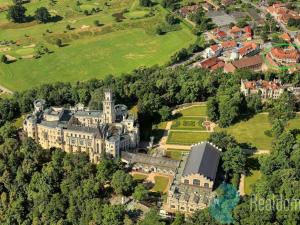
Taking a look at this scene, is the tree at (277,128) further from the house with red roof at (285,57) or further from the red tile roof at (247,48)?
the red tile roof at (247,48)

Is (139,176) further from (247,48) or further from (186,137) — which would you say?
(247,48)

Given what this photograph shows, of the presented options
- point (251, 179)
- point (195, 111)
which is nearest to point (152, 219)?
point (251, 179)

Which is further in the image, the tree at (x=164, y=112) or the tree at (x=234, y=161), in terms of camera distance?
the tree at (x=164, y=112)

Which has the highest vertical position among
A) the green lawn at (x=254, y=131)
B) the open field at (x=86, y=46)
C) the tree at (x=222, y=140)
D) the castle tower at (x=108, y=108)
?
the castle tower at (x=108, y=108)

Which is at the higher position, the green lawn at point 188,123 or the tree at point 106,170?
the tree at point 106,170

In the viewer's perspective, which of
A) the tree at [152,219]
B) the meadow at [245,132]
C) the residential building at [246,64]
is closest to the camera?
the tree at [152,219]

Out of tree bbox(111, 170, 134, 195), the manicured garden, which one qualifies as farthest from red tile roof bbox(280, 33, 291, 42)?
tree bbox(111, 170, 134, 195)

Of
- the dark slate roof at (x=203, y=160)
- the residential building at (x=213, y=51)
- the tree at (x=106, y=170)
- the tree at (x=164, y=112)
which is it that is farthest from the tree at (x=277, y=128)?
the residential building at (x=213, y=51)

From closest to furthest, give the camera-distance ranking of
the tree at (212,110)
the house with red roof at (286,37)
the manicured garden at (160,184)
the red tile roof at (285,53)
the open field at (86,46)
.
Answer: the manicured garden at (160,184), the tree at (212,110), the red tile roof at (285,53), the open field at (86,46), the house with red roof at (286,37)
